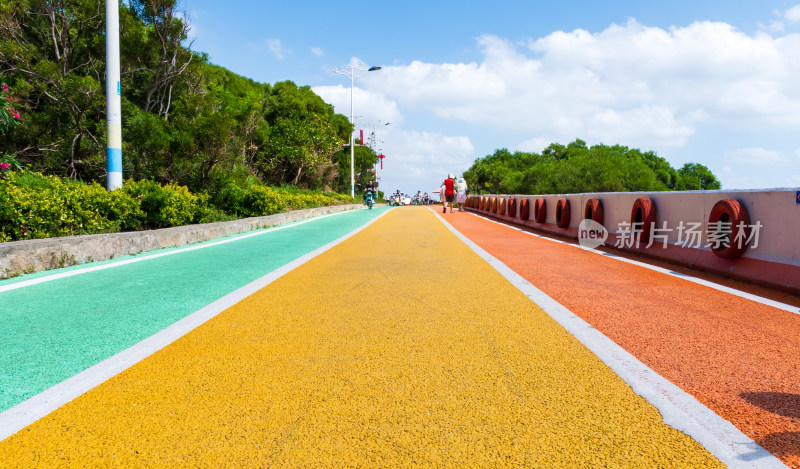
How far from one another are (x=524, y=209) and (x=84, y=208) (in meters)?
15.0

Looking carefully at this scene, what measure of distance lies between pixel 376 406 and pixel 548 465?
99cm

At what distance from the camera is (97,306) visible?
17.7ft

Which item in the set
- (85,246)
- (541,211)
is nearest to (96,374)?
(85,246)

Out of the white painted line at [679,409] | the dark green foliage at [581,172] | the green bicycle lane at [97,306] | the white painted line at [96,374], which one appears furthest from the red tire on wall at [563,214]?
the dark green foliage at [581,172]

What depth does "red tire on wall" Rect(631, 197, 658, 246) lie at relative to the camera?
9898mm

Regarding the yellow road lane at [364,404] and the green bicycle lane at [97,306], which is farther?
the green bicycle lane at [97,306]

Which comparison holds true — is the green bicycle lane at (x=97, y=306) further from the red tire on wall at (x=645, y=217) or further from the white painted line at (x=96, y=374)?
the red tire on wall at (x=645, y=217)

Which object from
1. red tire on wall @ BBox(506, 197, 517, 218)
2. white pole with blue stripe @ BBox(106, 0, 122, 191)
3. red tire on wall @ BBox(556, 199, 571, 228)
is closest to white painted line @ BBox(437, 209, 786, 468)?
red tire on wall @ BBox(556, 199, 571, 228)

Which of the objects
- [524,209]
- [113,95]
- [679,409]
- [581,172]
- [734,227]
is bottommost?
[679,409]

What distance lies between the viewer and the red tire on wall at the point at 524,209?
20.0m

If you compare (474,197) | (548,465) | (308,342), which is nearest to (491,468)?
(548,465)

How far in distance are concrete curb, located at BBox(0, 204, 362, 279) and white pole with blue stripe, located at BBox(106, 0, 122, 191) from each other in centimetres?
193

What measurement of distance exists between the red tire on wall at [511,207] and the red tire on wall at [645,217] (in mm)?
11859

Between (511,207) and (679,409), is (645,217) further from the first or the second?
(511,207)
